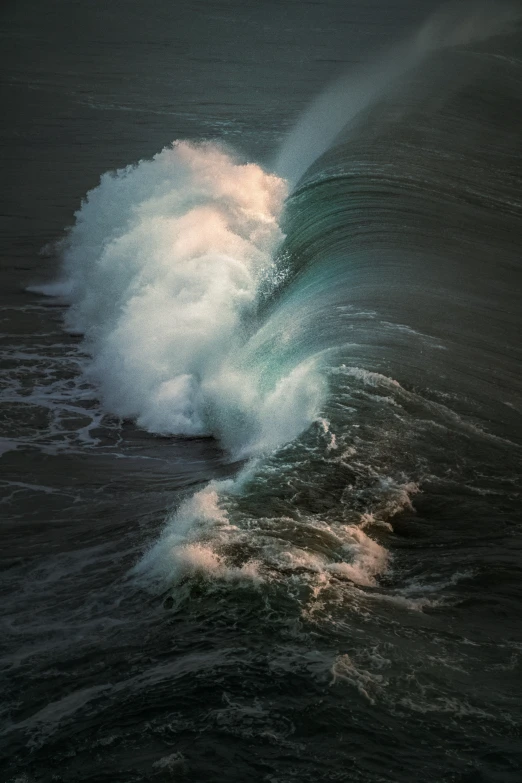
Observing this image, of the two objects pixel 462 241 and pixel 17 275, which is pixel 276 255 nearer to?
pixel 462 241

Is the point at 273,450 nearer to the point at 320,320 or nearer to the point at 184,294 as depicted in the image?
the point at 320,320

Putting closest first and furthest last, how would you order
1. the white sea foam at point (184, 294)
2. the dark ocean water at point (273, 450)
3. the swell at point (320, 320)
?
the dark ocean water at point (273, 450) → the swell at point (320, 320) → the white sea foam at point (184, 294)

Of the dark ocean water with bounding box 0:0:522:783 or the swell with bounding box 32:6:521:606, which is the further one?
the swell with bounding box 32:6:521:606

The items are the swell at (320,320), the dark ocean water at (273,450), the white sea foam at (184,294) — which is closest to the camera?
the dark ocean water at (273,450)

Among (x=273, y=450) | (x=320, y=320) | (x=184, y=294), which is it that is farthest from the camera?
(x=184, y=294)

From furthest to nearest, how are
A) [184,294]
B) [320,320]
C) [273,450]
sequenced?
[184,294]
[320,320]
[273,450]

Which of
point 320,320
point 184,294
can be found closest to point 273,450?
point 320,320

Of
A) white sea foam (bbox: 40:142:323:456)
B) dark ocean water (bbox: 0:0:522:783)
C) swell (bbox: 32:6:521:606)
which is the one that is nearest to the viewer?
dark ocean water (bbox: 0:0:522:783)

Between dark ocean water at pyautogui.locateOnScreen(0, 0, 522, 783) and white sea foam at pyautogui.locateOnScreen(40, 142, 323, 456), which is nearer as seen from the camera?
dark ocean water at pyautogui.locateOnScreen(0, 0, 522, 783)

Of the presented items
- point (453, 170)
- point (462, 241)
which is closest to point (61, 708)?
point (462, 241)

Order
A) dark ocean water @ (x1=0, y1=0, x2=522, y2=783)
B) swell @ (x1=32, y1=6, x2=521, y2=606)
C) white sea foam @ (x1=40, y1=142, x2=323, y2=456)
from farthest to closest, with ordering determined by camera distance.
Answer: white sea foam @ (x1=40, y1=142, x2=323, y2=456) → swell @ (x1=32, y1=6, x2=521, y2=606) → dark ocean water @ (x1=0, y1=0, x2=522, y2=783)
